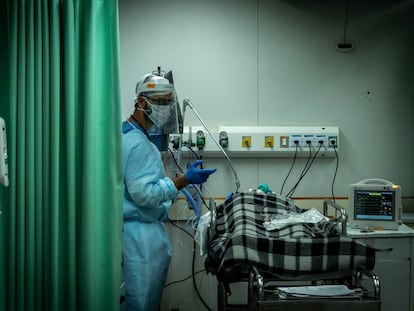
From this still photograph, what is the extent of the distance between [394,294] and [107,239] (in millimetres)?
2029

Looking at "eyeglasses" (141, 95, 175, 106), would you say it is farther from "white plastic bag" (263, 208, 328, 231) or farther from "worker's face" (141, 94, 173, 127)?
"white plastic bag" (263, 208, 328, 231)

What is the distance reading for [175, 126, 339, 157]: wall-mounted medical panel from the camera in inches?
130

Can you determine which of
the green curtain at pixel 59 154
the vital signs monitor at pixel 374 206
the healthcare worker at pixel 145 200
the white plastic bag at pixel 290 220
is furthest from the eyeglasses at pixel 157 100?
the vital signs monitor at pixel 374 206

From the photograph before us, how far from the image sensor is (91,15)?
1.79 meters

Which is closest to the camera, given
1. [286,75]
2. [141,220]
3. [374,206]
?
[141,220]

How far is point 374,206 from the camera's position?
3008 mm

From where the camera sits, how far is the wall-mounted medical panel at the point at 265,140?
3.30 metres

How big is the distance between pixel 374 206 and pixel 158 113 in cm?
151

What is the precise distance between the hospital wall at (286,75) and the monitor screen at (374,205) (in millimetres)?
444

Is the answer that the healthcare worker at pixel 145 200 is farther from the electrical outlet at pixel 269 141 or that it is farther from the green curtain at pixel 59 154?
A: the electrical outlet at pixel 269 141

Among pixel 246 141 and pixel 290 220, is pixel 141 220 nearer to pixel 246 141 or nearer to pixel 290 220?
pixel 290 220

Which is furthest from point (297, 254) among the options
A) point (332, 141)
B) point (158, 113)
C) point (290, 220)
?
point (332, 141)

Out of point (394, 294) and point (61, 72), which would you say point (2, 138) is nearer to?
point (61, 72)

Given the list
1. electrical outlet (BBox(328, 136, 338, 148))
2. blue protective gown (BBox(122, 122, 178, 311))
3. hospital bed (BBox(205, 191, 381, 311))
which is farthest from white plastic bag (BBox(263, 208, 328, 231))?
electrical outlet (BBox(328, 136, 338, 148))
